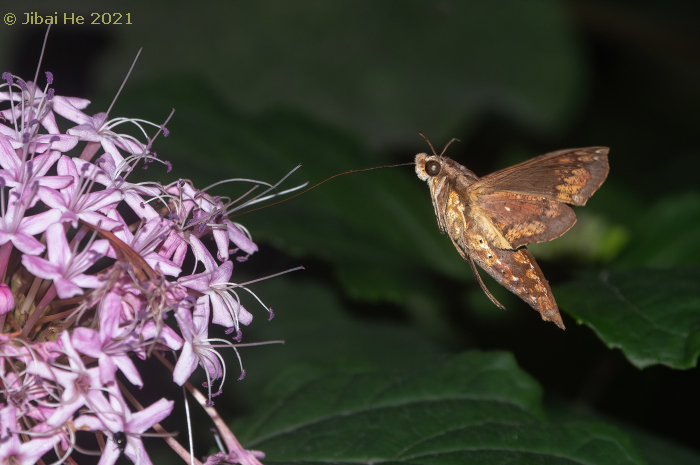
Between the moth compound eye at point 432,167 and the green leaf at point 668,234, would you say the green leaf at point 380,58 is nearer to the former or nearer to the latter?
the green leaf at point 668,234

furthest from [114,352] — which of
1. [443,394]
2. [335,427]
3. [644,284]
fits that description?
[644,284]

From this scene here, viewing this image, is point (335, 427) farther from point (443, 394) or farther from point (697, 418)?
point (697, 418)

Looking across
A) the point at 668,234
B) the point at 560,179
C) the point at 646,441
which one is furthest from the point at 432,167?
the point at 646,441

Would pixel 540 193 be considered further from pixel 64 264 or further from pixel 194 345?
pixel 64 264

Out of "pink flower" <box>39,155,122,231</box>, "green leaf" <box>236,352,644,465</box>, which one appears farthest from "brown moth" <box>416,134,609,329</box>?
"pink flower" <box>39,155,122,231</box>

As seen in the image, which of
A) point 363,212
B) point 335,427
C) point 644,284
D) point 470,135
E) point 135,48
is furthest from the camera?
point 470,135

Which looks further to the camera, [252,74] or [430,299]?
[252,74]

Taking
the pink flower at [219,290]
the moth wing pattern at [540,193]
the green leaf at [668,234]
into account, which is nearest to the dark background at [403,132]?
the green leaf at [668,234]
